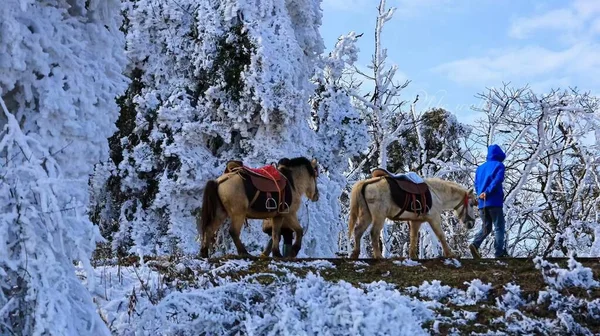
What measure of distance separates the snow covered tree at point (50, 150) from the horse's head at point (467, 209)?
8.76 meters

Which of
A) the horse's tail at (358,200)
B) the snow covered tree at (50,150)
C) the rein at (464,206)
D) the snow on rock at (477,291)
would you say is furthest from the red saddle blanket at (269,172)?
the snow covered tree at (50,150)

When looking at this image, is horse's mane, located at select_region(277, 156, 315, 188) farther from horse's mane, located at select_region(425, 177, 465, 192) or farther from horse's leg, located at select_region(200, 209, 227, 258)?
horse's mane, located at select_region(425, 177, 465, 192)

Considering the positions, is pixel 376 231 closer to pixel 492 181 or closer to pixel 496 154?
→ pixel 492 181

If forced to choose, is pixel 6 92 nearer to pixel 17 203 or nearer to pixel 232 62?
pixel 17 203

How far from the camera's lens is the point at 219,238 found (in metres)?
17.2

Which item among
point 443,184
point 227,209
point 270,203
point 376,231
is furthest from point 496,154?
point 227,209

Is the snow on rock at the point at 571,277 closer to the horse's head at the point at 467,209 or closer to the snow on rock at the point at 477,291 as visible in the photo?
the snow on rock at the point at 477,291

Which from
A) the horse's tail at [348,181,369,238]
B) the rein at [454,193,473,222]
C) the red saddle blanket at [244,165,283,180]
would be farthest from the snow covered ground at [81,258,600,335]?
the rein at [454,193,473,222]

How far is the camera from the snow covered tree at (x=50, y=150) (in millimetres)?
4914

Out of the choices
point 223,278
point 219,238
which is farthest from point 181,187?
point 223,278

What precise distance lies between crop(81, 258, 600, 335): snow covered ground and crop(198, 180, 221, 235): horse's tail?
109 inches

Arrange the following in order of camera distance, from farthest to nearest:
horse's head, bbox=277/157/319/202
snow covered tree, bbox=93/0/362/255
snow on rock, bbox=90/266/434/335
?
snow covered tree, bbox=93/0/362/255, horse's head, bbox=277/157/319/202, snow on rock, bbox=90/266/434/335

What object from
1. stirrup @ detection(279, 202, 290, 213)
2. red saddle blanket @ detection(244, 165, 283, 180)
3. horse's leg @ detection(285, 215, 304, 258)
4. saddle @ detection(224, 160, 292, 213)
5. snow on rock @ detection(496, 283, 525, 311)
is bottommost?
snow on rock @ detection(496, 283, 525, 311)

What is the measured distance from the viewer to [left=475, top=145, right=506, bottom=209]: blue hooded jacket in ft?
42.2
